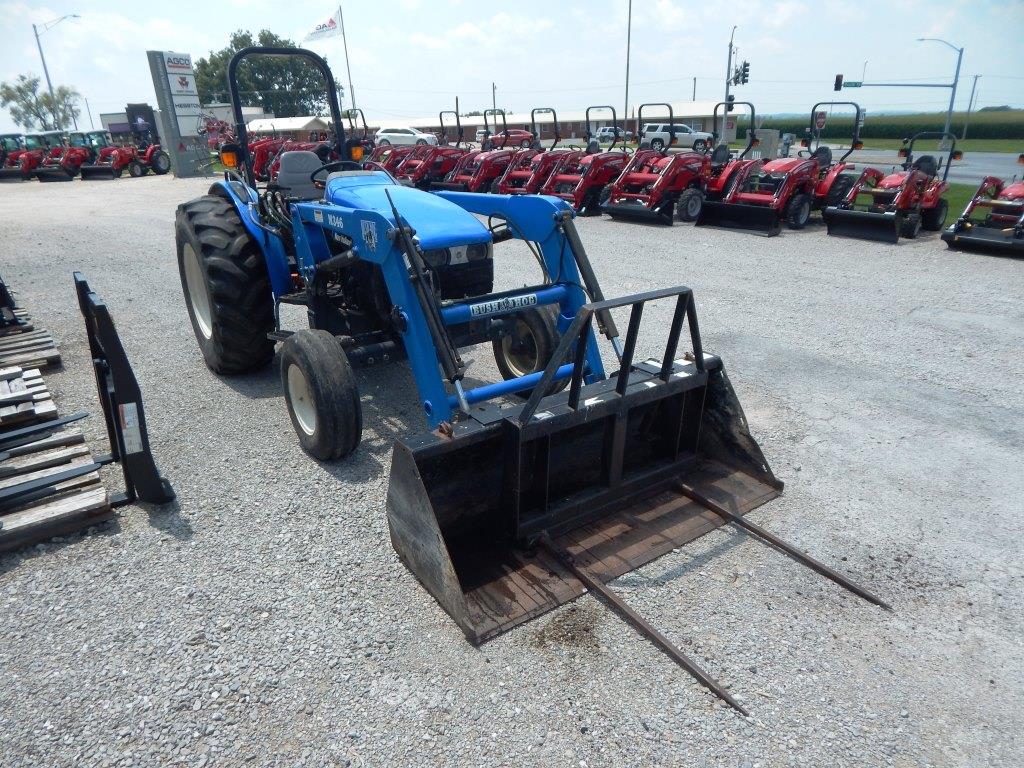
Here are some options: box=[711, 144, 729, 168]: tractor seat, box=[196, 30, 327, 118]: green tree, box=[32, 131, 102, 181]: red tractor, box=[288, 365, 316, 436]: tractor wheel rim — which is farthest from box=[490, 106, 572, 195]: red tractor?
box=[196, 30, 327, 118]: green tree

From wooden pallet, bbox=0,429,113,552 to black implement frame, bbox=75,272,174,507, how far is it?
144 mm

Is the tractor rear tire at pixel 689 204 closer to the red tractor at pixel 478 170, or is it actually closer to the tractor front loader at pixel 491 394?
the red tractor at pixel 478 170

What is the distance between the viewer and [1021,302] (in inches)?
280

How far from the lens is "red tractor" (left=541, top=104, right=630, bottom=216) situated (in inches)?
533

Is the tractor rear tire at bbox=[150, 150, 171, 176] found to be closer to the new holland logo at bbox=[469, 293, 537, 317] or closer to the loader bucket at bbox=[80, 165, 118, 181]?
the loader bucket at bbox=[80, 165, 118, 181]

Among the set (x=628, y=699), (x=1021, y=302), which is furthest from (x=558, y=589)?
(x=1021, y=302)

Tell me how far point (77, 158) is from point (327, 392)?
1154 inches

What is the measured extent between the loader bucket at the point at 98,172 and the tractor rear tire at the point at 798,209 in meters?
25.6

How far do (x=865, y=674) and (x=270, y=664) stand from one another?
2.20 meters

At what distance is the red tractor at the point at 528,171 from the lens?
1443 cm

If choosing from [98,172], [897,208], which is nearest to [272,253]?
[897,208]

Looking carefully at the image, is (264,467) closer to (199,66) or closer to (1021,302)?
(1021,302)

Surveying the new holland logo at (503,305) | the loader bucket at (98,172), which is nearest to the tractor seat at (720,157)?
the new holland logo at (503,305)

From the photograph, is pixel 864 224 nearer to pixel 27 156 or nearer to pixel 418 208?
pixel 418 208
